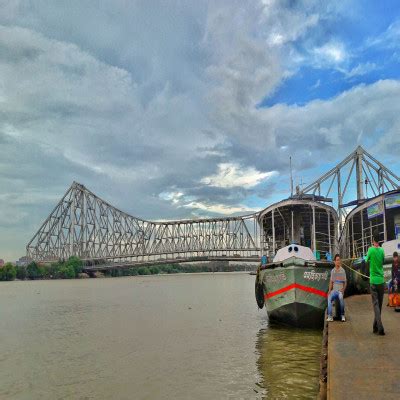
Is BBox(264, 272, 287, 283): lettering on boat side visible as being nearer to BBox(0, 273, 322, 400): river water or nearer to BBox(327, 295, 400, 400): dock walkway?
BBox(0, 273, 322, 400): river water

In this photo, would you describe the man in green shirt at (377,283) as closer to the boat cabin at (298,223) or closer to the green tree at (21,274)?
the boat cabin at (298,223)

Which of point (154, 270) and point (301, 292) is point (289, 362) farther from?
point (154, 270)

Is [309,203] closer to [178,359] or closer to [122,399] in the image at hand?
[178,359]

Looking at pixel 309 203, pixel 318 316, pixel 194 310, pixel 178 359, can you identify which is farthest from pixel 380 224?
pixel 178 359

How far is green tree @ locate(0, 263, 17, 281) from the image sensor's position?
108 metres

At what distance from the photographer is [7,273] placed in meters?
109

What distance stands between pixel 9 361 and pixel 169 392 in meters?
5.96

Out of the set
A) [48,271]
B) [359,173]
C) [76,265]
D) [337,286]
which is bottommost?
[337,286]

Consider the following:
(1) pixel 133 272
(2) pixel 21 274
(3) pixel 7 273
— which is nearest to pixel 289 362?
(3) pixel 7 273

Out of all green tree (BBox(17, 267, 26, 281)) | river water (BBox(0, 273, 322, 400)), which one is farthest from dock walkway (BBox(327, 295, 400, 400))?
green tree (BBox(17, 267, 26, 281))

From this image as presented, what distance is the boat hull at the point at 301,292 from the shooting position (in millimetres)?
15211

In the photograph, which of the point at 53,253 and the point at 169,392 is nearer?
the point at 169,392

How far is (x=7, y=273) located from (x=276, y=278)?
10701 centimetres

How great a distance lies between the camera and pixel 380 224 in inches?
1169
